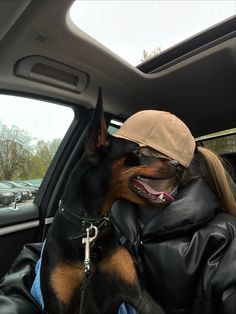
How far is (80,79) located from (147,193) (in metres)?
1.14

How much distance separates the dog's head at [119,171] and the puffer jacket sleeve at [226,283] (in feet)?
1.47

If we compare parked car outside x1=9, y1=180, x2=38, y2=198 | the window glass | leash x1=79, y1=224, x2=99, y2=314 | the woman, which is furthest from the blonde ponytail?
the window glass

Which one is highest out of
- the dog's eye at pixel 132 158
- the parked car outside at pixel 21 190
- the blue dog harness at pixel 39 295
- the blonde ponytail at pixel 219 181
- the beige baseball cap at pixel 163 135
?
the beige baseball cap at pixel 163 135

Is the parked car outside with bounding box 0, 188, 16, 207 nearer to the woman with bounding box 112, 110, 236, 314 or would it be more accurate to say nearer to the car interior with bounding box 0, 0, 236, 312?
the car interior with bounding box 0, 0, 236, 312

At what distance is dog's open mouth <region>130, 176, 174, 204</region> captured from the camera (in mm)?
2125

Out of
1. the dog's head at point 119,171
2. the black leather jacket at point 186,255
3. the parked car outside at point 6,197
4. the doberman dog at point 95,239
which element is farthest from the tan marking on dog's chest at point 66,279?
the parked car outside at point 6,197

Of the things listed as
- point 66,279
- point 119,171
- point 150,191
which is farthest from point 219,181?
point 66,279

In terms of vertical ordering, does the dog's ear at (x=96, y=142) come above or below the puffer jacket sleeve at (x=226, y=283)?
above

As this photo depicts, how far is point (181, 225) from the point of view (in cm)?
194

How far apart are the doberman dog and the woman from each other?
0.21 ft

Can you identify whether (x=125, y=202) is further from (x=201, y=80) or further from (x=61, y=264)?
(x=201, y=80)

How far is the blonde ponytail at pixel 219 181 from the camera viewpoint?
2260 mm

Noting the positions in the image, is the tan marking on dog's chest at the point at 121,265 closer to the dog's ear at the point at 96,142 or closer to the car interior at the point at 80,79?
the dog's ear at the point at 96,142

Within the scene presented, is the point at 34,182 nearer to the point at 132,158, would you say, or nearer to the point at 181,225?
the point at 132,158
